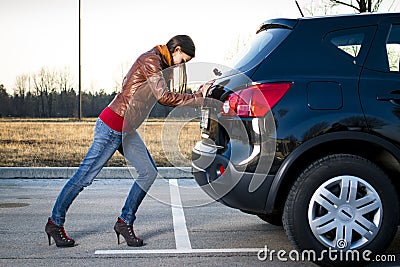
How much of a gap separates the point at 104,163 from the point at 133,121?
441mm

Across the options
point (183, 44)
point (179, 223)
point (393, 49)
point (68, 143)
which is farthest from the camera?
point (68, 143)

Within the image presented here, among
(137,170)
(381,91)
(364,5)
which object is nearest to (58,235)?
(137,170)

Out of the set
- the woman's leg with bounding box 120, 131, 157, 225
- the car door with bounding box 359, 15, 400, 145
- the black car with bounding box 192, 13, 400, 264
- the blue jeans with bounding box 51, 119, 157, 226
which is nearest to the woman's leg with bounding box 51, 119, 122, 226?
the blue jeans with bounding box 51, 119, 157, 226

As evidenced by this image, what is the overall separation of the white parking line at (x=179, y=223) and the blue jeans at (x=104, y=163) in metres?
0.48

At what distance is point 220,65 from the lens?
15.7ft

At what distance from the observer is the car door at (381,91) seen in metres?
4.11

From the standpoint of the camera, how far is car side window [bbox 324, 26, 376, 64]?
14.1 feet

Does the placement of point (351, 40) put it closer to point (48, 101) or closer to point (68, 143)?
point (68, 143)

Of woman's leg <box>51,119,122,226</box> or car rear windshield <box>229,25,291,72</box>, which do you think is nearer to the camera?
car rear windshield <box>229,25,291,72</box>

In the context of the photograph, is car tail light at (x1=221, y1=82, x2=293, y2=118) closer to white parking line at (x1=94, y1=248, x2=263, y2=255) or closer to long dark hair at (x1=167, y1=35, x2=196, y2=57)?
long dark hair at (x1=167, y1=35, x2=196, y2=57)

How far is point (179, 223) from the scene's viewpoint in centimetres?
588

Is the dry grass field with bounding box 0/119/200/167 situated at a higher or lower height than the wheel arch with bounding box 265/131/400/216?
lower

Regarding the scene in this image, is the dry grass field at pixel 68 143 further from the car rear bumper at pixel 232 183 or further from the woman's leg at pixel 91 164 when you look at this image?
the car rear bumper at pixel 232 183

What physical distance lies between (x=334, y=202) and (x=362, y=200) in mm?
194
